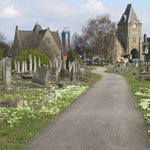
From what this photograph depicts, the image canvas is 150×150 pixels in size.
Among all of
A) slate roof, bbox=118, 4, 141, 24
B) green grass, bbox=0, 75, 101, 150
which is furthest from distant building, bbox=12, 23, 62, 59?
green grass, bbox=0, 75, 101, 150

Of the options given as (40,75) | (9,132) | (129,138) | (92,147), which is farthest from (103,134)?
(40,75)

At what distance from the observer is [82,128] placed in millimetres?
9047

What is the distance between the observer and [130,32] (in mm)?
98000

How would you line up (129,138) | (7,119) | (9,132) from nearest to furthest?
(129,138) → (9,132) → (7,119)

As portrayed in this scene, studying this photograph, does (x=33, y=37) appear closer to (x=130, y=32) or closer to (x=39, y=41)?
(x=39, y=41)

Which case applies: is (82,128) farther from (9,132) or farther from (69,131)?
(9,132)

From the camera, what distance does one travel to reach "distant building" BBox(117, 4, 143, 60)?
319 ft

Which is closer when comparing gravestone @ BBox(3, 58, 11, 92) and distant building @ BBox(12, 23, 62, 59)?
gravestone @ BBox(3, 58, 11, 92)

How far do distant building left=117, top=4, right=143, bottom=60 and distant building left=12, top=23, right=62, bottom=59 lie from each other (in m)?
25.1

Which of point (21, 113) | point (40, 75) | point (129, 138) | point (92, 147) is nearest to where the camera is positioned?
point (92, 147)

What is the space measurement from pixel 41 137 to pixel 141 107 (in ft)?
20.3

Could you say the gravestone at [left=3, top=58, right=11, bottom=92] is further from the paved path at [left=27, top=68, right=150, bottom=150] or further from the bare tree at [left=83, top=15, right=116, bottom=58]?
the bare tree at [left=83, top=15, right=116, bottom=58]

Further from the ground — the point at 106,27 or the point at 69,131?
the point at 106,27

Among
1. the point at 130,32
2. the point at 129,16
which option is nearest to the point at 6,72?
the point at 129,16
